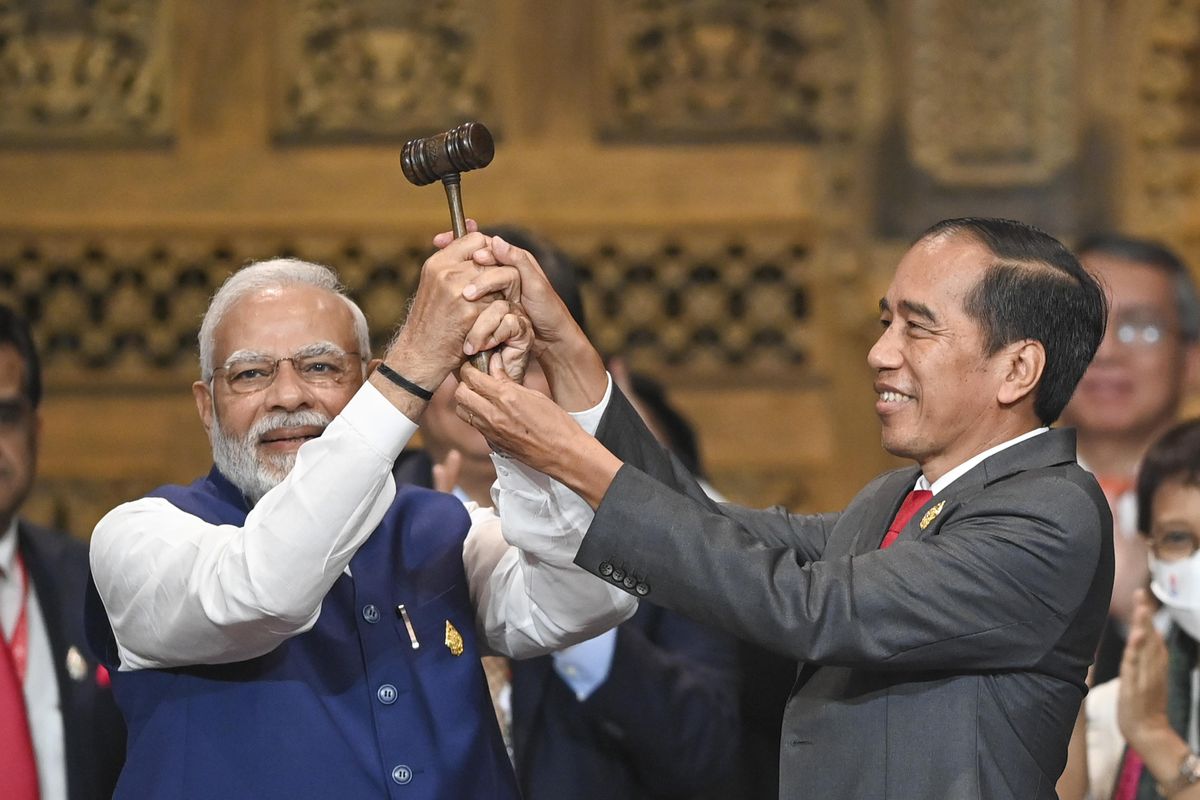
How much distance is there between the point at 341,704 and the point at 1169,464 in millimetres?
1888

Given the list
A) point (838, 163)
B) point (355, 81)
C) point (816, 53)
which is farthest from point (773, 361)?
point (355, 81)

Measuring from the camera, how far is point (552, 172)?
192 inches

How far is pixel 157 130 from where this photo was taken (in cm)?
489

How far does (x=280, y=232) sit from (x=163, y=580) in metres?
2.55

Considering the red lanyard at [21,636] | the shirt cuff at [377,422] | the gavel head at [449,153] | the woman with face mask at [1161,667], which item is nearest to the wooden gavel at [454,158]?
the gavel head at [449,153]

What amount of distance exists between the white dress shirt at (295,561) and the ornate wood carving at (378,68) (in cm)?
243

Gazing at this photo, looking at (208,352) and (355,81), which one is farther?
(355,81)

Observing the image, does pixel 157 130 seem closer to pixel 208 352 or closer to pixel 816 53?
pixel 816 53

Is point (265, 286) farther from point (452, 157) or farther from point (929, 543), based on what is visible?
point (929, 543)

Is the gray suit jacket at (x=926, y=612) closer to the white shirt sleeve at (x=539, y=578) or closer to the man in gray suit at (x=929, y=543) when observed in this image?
the man in gray suit at (x=929, y=543)

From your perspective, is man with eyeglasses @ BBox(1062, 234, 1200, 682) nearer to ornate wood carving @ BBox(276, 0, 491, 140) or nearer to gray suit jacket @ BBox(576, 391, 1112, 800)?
ornate wood carving @ BBox(276, 0, 491, 140)

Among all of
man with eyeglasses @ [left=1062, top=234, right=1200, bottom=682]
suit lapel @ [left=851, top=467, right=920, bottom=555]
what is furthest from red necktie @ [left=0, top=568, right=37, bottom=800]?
man with eyeglasses @ [left=1062, top=234, right=1200, bottom=682]

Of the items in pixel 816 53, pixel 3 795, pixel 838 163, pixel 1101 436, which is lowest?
pixel 3 795

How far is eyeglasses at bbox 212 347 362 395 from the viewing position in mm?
2721
